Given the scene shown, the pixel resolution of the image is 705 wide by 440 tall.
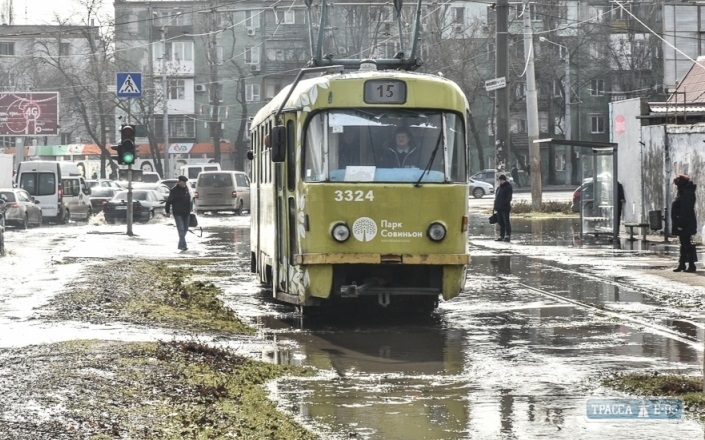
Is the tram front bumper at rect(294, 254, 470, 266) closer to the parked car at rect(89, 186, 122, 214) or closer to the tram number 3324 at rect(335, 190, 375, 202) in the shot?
the tram number 3324 at rect(335, 190, 375, 202)

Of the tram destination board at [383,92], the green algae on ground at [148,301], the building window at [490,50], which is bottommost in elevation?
the green algae on ground at [148,301]

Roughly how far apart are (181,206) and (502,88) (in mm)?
11555

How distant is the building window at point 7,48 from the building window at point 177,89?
75.5 ft

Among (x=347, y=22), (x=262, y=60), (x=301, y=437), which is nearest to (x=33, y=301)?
(x=301, y=437)

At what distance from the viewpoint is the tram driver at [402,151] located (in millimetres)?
15609

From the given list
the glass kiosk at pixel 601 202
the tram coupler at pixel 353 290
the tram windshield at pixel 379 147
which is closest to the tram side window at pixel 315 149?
the tram windshield at pixel 379 147

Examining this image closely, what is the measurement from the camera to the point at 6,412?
8758 mm

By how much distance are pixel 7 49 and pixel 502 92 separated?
88297 mm

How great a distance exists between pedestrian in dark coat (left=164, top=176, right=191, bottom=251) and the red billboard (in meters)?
55.3

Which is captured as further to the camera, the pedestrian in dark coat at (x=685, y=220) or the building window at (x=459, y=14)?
the building window at (x=459, y=14)

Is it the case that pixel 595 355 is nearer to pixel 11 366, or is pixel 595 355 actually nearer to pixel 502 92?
pixel 11 366

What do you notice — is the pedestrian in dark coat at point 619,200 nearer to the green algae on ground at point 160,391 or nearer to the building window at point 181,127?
the green algae on ground at point 160,391

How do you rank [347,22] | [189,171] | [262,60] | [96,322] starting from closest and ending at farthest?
1. [96,322]
2. [189,171]
3. [347,22]
4. [262,60]

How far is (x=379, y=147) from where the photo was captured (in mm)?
15594
